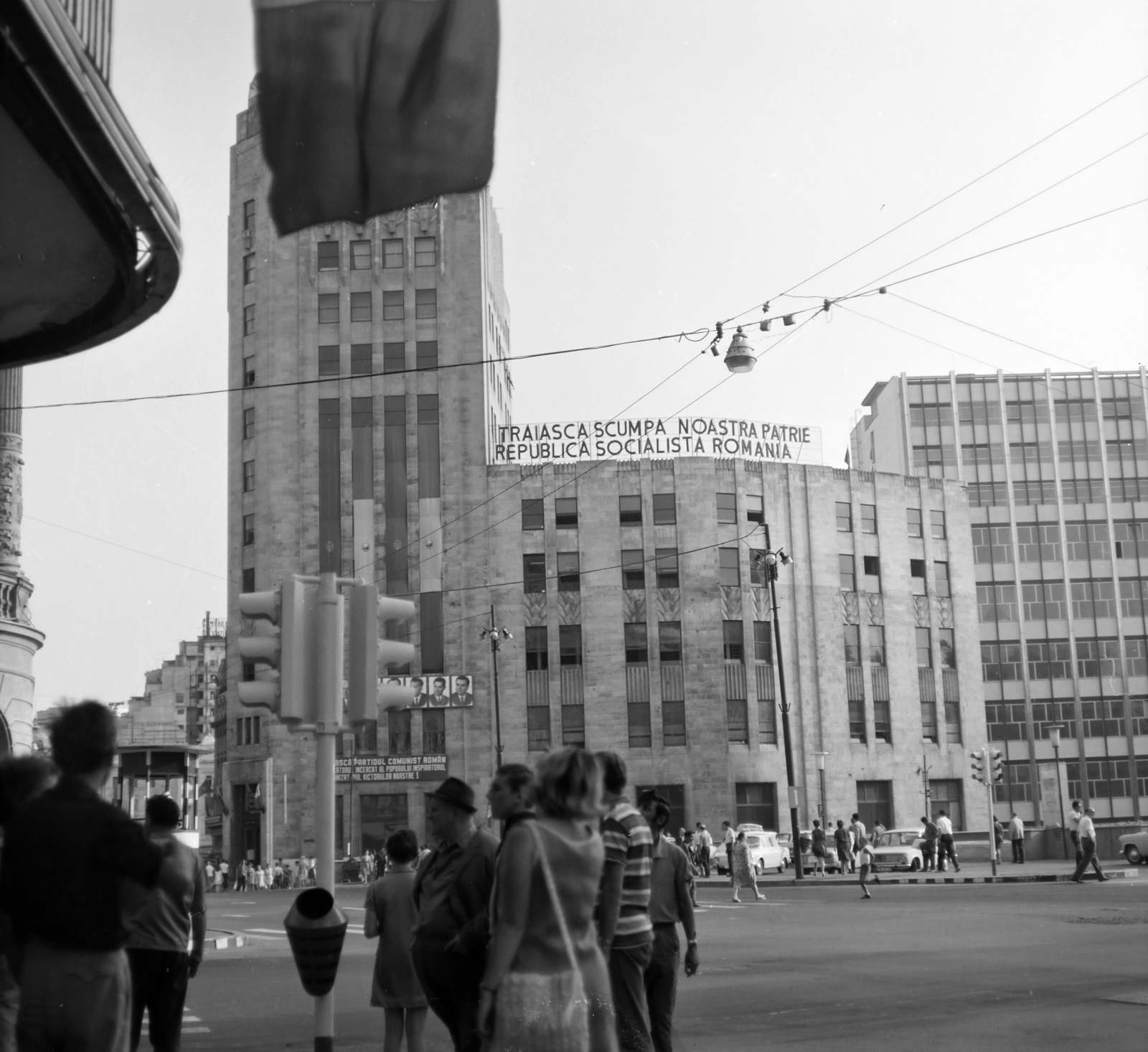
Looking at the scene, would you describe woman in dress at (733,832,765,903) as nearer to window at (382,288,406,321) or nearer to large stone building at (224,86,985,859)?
large stone building at (224,86,985,859)

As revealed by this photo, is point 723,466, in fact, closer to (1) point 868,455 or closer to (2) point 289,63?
(1) point 868,455

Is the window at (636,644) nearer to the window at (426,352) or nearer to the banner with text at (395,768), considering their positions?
the banner with text at (395,768)

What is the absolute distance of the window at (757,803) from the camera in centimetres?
6419

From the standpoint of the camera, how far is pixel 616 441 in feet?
221

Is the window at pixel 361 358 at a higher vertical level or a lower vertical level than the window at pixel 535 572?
higher

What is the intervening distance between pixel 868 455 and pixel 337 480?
167ft

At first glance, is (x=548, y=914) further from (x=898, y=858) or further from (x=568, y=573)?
(x=568, y=573)

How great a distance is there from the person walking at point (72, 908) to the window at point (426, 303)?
64.6 meters

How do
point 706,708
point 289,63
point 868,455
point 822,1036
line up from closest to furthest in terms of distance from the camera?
point 289,63
point 822,1036
point 706,708
point 868,455

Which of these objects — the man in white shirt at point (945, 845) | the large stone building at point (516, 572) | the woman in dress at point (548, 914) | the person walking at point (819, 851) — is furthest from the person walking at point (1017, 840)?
the woman in dress at point (548, 914)

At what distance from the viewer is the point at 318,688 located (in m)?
8.57

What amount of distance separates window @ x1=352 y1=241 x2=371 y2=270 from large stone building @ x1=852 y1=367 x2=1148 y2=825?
132 feet

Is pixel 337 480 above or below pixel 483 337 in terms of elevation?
below

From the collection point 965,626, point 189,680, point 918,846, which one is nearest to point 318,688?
point 918,846
